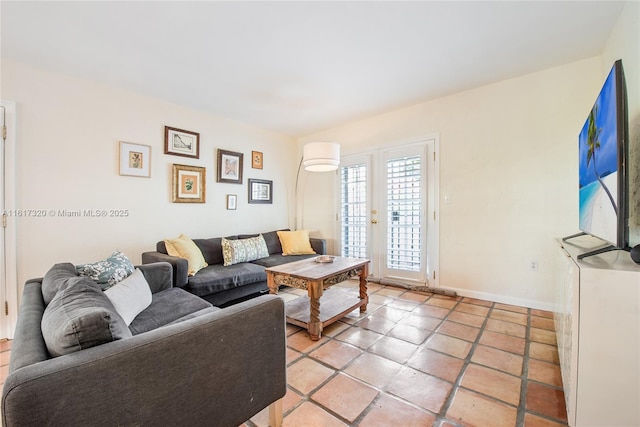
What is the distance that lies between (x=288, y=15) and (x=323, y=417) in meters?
2.44

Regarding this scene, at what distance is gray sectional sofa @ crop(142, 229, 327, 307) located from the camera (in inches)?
101

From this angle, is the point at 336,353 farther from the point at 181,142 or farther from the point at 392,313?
the point at 181,142

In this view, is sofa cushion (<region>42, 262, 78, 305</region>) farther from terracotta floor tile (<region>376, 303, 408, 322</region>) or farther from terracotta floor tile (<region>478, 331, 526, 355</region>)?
terracotta floor tile (<region>478, 331, 526, 355</region>)

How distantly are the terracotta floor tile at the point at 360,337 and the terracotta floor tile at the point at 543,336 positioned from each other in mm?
1210

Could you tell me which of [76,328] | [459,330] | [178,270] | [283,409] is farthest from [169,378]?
[459,330]

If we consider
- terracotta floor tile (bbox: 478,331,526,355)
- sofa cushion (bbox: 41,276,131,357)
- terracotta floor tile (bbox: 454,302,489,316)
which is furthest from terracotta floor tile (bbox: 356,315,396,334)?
sofa cushion (bbox: 41,276,131,357)

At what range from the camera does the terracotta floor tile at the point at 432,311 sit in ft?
8.58

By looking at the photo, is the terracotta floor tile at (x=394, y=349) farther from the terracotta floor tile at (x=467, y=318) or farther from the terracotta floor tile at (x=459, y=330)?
the terracotta floor tile at (x=467, y=318)

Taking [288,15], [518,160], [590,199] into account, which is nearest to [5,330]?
[288,15]

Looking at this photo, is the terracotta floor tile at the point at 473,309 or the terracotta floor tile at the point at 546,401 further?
the terracotta floor tile at the point at 473,309

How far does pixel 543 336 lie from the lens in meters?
2.15

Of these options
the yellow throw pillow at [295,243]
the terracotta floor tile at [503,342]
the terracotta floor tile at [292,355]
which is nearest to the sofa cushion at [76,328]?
the terracotta floor tile at [292,355]

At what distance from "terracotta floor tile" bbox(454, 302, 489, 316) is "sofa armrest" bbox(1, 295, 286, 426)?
2175 mm

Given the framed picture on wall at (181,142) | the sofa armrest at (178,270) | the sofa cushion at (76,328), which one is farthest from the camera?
the framed picture on wall at (181,142)
